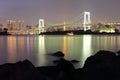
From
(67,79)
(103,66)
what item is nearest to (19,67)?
(67,79)

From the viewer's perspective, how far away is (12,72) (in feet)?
23.7

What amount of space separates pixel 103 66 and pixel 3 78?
240cm

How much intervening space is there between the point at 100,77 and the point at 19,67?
6.18 ft

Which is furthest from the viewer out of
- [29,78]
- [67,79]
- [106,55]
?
[106,55]

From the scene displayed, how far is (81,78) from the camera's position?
7457mm

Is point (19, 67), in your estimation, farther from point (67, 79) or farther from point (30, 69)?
point (67, 79)

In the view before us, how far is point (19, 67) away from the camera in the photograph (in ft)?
23.9

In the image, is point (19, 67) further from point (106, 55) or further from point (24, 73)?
point (106, 55)

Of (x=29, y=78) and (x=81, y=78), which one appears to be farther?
(x=81, y=78)

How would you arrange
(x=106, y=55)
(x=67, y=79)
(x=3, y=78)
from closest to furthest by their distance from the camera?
1. (x=3, y=78)
2. (x=67, y=79)
3. (x=106, y=55)

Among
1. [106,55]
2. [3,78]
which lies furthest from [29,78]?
[106,55]

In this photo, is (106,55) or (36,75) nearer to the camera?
(36,75)

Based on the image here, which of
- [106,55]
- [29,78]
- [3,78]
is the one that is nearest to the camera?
[29,78]

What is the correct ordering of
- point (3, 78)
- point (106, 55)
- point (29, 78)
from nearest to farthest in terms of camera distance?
point (29, 78) → point (3, 78) → point (106, 55)
